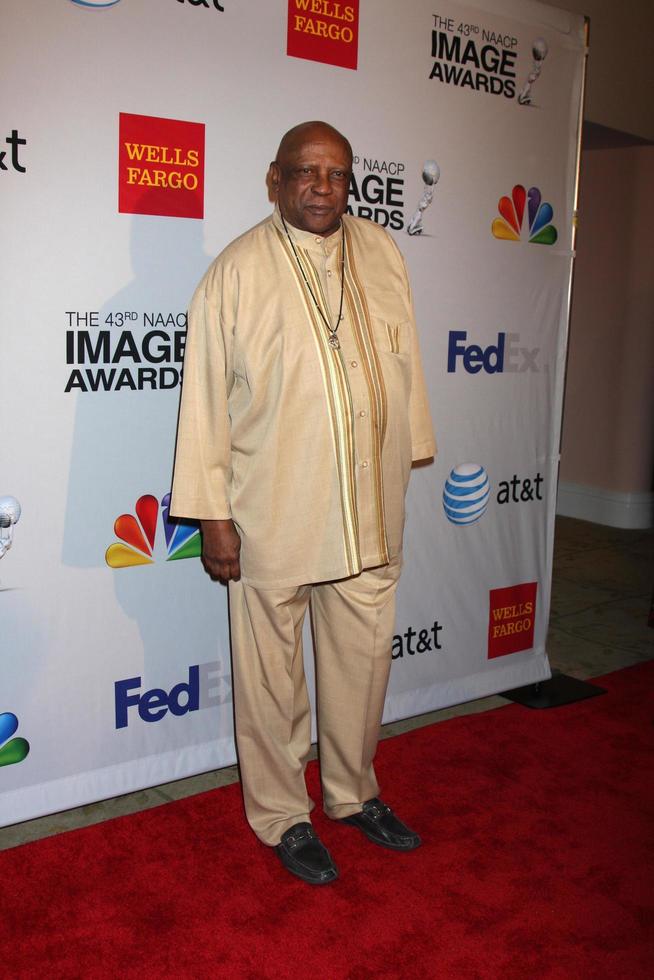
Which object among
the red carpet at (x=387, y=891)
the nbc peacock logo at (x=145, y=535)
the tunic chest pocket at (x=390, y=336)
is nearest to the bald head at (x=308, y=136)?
the tunic chest pocket at (x=390, y=336)

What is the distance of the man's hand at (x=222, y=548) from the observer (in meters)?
2.00

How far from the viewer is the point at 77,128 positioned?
2059 millimetres

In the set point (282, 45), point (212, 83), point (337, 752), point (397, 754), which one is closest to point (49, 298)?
point (212, 83)

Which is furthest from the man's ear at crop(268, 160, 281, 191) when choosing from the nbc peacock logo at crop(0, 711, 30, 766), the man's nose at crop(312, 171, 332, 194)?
the nbc peacock logo at crop(0, 711, 30, 766)

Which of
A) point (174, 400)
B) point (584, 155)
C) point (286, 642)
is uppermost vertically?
point (584, 155)

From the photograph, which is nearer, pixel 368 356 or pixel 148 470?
pixel 368 356

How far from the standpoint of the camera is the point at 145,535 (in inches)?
90.7

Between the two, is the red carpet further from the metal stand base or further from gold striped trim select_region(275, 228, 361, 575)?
gold striped trim select_region(275, 228, 361, 575)

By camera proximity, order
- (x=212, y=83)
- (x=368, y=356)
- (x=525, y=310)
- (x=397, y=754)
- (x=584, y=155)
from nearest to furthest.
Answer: (x=368, y=356)
(x=212, y=83)
(x=397, y=754)
(x=525, y=310)
(x=584, y=155)

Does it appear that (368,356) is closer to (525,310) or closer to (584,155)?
(525,310)

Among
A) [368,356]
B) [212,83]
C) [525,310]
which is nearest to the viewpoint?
[368,356]

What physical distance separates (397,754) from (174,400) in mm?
1186

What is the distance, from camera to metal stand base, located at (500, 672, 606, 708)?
3047 millimetres

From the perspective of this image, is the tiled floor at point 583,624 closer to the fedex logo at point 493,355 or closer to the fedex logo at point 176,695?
the fedex logo at point 176,695
